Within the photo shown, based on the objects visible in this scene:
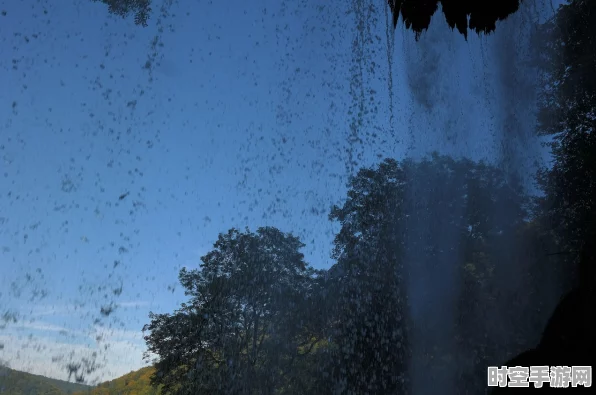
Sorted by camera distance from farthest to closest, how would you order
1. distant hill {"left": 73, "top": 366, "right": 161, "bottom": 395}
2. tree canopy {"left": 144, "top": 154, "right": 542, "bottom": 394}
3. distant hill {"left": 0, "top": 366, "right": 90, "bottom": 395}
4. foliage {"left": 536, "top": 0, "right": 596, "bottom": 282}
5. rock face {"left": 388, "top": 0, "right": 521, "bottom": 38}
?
distant hill {"left": 0, "top": 366, "right": 90, "bottom": 395} < distant hill {"left": 73, "top": 366, "right": 161, "bottom": 395} < tree canopy {"left": 144, "top": 154, "right": 542, "bottom": 394} < foliage {"left": 536, "top": 0, "right": 596, "bottom": 282} < rock face {"left": 388, "top": 0, "right": 521, "bottom": 38}

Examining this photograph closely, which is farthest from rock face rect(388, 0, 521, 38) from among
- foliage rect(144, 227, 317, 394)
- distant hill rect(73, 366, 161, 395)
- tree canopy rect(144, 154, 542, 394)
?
distant hill rect(73, 366, 161, 395)

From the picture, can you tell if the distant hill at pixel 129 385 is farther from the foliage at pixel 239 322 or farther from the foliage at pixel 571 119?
the foliage at pixel 571 119

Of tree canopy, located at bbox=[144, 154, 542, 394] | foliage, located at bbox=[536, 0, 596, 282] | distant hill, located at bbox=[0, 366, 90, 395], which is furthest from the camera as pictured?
distant hill, located at bbox=[0, 366, 90, 395]

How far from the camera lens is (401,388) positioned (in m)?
21.1

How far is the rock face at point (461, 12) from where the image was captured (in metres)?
3.32

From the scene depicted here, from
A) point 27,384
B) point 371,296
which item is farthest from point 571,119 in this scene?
point 27,384

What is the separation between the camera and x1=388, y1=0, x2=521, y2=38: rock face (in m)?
3.32

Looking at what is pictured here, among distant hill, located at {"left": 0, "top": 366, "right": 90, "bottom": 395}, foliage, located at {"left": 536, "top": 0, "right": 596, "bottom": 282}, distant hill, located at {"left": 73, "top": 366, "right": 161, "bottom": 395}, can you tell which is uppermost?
foliage, located at {"left": 536, "top": 0, "right": 596, "bottom": 282}

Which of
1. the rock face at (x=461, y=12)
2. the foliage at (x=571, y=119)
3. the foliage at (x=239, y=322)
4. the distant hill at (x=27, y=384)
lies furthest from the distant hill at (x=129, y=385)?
the rock face at (x=461, y=12)

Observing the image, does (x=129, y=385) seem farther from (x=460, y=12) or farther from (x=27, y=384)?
(x=460, y=12)

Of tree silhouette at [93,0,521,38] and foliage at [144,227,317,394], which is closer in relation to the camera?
tree silhouette at [93,0,521,38]

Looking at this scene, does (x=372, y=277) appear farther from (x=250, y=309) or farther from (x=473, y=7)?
(x=473, y=7)

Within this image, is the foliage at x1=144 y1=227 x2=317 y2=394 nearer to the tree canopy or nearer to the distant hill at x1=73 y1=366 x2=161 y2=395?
the tree canopy

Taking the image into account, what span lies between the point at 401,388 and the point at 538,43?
755 inches
